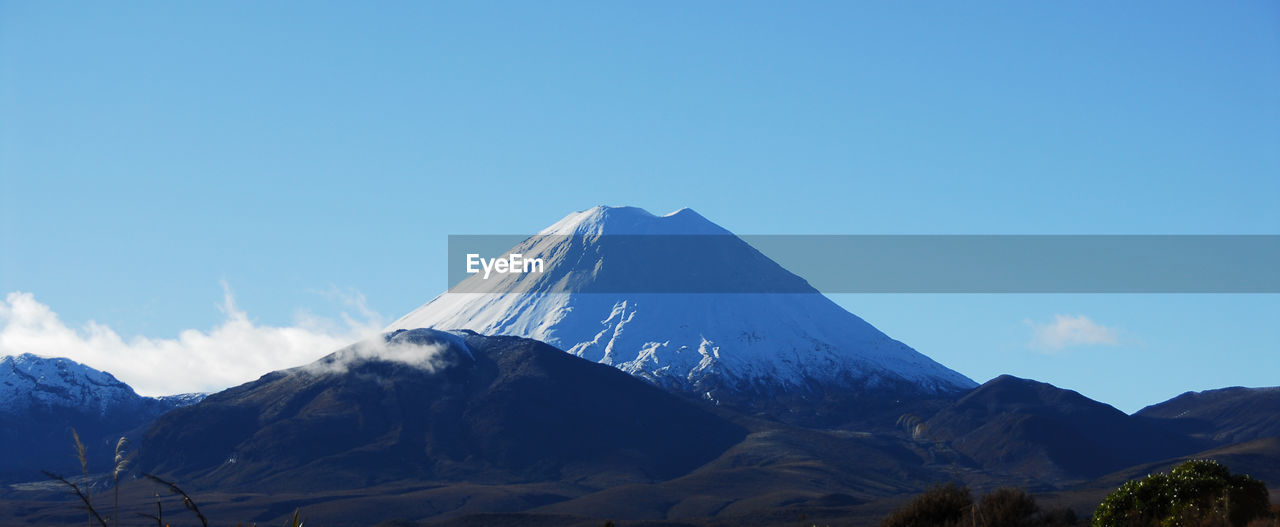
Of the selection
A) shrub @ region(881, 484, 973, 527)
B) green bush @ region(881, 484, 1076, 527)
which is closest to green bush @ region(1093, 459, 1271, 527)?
green bush @ region(881, 484, 1076, 527)

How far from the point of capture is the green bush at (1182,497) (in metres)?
29.3

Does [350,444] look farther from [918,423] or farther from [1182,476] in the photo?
[918,423]

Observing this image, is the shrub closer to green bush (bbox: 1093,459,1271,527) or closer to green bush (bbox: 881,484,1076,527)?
green bush (bbox: 881,484,1076,527)

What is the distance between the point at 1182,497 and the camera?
30250 mm

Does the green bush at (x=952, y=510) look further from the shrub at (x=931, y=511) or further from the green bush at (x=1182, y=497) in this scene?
the green bush at (x=1182, y=497)

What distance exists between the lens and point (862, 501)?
145875 mm

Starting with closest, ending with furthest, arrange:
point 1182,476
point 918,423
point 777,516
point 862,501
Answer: point 918,423 → point 1182,476 → point 777,516 → point 862,501

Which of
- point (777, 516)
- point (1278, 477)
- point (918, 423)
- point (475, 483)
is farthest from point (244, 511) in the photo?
point (918, 423)

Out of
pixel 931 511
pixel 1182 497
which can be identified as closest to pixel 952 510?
pixel 931 511

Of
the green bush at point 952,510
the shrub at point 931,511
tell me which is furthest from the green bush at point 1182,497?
the shrub at point 931,511

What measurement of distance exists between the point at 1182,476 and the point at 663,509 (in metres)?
120

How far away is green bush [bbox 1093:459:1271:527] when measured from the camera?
96.0 feet

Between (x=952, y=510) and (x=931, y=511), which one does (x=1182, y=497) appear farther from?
(x=931, y=511)

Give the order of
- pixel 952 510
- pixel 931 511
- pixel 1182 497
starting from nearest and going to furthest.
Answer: pixel 1182 497, pixel 952 510, pixel 931 511
